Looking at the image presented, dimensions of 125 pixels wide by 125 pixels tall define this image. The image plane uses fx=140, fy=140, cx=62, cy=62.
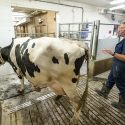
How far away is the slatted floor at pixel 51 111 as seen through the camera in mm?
2098

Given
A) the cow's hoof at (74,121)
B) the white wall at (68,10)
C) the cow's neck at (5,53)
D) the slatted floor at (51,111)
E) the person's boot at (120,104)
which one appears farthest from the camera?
the white wall at (68,10)

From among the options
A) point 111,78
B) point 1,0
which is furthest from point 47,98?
point 1,0

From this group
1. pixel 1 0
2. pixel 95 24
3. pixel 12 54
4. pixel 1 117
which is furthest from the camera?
pixel 1 0

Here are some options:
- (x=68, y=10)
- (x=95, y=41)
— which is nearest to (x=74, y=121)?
(x=95, y=41)

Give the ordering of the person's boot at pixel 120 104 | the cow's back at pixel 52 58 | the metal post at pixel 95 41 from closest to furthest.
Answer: the cow's back at pixel 52 58 → the person's boot at pixel 120 104 → the metal post at pixel 95 41

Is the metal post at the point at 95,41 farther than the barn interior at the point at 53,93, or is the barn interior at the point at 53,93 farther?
the metal post at the point at 95,41

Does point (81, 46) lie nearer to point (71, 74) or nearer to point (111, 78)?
point (71, 74)

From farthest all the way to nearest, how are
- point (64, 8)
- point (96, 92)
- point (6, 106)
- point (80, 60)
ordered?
1. point (64, 8)
2. point (96, 92)
3. point (6, 106)
4. point (80, 60)

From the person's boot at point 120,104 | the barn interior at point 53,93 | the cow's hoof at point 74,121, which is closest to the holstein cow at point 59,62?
the cow's hoof at point 74,121

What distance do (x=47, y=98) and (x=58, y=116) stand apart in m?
0.62

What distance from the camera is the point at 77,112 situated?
1.96 m

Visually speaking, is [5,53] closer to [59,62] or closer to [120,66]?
[59,62]

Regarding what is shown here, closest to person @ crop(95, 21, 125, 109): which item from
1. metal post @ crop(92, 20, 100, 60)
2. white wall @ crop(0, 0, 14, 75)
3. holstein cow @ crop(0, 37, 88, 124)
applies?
holstein cow @ crop(0, 37, 88, 124)

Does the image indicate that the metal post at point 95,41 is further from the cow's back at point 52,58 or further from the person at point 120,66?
the cow's back at point 52,58
